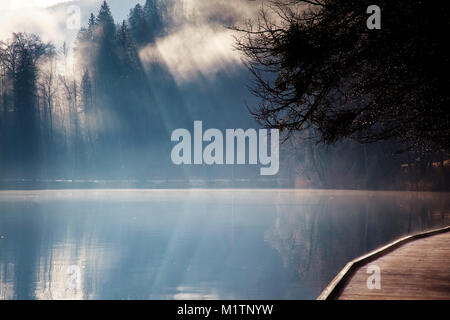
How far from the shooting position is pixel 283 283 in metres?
12.0

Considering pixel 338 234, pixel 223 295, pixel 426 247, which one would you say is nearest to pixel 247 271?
pixel 223 295

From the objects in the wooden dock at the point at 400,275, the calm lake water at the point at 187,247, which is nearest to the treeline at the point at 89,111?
the calm lake water at the point at 187,247

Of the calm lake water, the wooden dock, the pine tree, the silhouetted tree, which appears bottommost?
the calm lake water

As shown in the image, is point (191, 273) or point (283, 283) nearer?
point (283, 283)

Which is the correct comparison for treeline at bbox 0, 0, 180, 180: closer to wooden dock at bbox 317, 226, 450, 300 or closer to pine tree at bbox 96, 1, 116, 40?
pine tree at bbox 96, 1, 116, 40

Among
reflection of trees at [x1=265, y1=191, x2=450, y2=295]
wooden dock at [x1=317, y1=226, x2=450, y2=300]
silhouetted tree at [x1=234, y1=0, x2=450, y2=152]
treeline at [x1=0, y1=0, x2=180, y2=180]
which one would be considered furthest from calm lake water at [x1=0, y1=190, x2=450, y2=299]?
treeline at [x1=0, y1=0, x2=180, y2=180]

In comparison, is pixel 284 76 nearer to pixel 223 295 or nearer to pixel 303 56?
pixel 303 56

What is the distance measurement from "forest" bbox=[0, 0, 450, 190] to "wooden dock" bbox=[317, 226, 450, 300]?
36.8 metres

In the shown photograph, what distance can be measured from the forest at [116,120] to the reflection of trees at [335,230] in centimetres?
2088

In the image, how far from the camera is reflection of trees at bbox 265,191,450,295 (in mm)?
13992

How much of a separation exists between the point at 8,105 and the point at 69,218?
152 feet

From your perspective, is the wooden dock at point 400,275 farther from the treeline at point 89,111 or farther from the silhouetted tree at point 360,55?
the treeline at point 89,111

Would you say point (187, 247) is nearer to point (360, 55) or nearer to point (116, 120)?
point (360, 55)

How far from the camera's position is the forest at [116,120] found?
176ft
